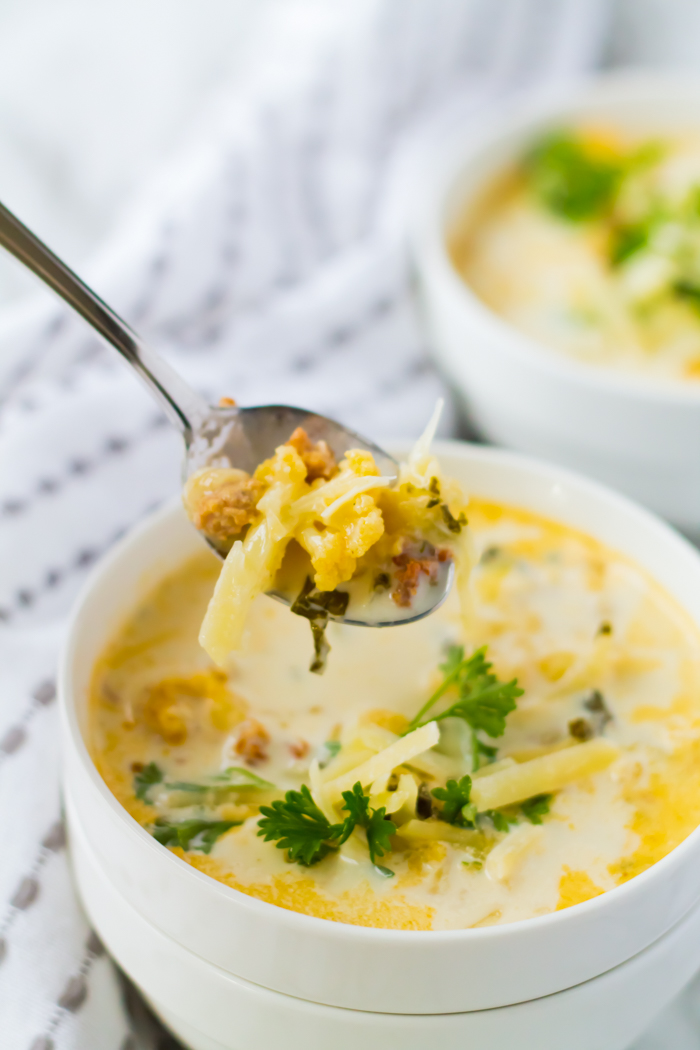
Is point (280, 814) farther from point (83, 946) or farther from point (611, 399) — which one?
point (611, 399)

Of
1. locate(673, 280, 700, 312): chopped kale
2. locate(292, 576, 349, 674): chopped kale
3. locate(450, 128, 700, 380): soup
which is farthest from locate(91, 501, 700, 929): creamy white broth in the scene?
locate(673, 280, 700, 312): chopped kale

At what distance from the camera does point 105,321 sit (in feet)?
4.42

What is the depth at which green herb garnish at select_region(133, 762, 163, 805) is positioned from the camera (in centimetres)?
129

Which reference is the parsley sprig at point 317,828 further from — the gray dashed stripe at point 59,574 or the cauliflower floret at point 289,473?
the gray dashed stripe at point 59,574

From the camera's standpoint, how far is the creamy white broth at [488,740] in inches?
46.4

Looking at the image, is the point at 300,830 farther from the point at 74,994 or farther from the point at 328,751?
the point at 74,994

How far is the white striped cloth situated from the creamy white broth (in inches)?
9.7

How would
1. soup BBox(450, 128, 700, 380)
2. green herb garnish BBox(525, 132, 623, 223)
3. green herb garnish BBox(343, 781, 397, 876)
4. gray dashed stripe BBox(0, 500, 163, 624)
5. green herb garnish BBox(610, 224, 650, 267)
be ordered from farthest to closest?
green herb garnish BBox(525, 132, 623, 223) → green herb garnish BBox(610, 224, 650, 267) → soup BBox(450, 128, 700, 380) → gray dashed stripe BBox(0, 500, 163, 624) → green herb garnish BBox(343, 781, 397, 876)

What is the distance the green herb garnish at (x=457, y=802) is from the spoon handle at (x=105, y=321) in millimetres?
558

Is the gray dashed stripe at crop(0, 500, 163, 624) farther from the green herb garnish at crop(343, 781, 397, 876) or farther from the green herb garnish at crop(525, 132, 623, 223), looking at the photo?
the green herb garnish at crop(525, 132, 623, 223)

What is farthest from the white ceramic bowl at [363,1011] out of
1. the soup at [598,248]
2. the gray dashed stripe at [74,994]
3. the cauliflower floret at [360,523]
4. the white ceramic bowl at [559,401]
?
the soup at [598,248]

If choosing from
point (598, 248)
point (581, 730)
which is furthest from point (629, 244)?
point (581, 730)

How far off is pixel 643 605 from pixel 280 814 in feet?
2.14

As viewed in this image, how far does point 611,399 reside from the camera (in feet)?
6.39
